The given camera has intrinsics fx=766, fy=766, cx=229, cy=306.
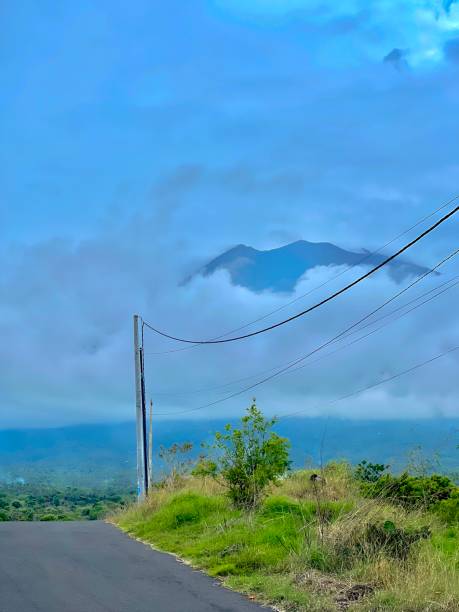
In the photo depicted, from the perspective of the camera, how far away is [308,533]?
536 inches

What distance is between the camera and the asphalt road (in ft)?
33.7

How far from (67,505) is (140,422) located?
52.4ft

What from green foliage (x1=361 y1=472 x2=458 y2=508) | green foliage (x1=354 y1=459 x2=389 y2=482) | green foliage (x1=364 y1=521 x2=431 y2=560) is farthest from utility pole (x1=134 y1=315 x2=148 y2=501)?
green foliage (x1=364 y1=521 x2=431 y2=560)

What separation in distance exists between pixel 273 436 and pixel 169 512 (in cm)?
365

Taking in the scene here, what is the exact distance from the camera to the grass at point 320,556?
1002 centimetres

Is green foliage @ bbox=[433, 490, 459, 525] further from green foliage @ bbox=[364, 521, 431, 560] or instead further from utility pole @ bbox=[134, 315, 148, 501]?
utility pole @ bbox=[134, 315, 148, 501]

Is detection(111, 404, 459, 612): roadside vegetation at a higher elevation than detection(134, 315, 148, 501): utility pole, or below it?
below

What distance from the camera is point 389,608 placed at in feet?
31.0

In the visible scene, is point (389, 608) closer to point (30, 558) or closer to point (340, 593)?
point (340, 593)

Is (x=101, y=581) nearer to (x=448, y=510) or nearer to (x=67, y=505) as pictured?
(x=448, y=510)

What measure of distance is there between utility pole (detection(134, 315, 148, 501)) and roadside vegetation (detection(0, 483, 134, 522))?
35.3 inches

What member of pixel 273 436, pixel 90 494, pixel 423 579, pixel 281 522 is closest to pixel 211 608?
pixel 423 579

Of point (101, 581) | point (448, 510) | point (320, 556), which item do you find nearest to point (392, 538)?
point (320, 556)

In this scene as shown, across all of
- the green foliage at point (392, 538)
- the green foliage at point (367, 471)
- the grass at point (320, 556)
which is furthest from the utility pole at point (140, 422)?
the green foliage at point (392, 538)
